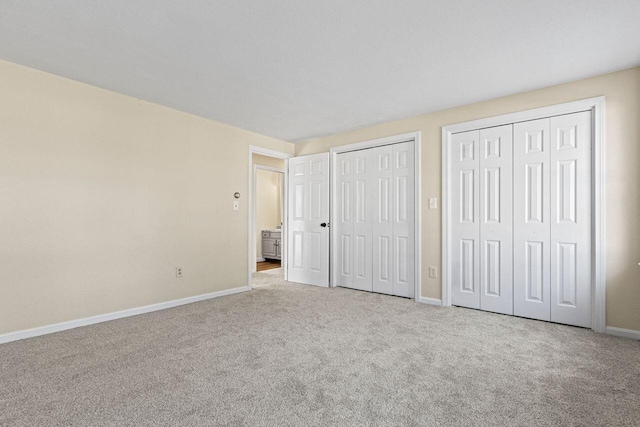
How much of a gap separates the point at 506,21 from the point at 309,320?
2.87 meters

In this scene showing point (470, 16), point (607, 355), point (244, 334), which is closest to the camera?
point (470, 16)

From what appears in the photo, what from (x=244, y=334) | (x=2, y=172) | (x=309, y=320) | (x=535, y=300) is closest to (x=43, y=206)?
(x=2, y=172)

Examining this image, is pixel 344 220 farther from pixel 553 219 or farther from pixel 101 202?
pixel 101 202

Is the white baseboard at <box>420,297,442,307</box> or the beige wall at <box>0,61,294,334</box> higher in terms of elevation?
the beige wall at <box>0,61,294,334</box>

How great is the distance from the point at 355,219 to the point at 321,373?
2.73m

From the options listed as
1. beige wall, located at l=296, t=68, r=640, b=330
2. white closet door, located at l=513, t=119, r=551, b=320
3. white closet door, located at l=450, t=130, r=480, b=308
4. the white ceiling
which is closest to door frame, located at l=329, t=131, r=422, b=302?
white closet door, located at l=450, t=130, r=480, b=308

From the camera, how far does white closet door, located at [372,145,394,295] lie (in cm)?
415

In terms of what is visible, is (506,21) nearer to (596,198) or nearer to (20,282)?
(596,198)

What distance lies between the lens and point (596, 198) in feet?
9.02

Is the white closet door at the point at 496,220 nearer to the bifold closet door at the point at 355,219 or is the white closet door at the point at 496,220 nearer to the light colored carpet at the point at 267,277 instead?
the bifold closet door at the point at 355,219

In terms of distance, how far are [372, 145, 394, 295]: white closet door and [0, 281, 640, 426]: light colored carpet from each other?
3.53 ft

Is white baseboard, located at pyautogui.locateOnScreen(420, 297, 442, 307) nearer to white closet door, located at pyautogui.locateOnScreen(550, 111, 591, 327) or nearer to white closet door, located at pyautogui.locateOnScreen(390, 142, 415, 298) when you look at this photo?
white closet door, located at pyautogui.locateOnScreen(390, 142, 415, 298)

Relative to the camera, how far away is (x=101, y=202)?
3.07m

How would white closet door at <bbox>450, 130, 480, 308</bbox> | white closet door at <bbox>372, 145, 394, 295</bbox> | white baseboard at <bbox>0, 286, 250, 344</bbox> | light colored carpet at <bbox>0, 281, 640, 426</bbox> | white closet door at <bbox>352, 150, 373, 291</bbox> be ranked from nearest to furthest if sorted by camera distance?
light colored carpet at <bbox>0, 281, 640, 426</bbox>, white baseboard at <bbox>0, 286, 250, 344</bbox>, white closet door at <bbox>450, 130, 480, 308</bbox>, white closet door at <bbox>372, 145, 394, 295</bbox>, white closet door at <bbox>352, 150, 373, 291</bbox>
